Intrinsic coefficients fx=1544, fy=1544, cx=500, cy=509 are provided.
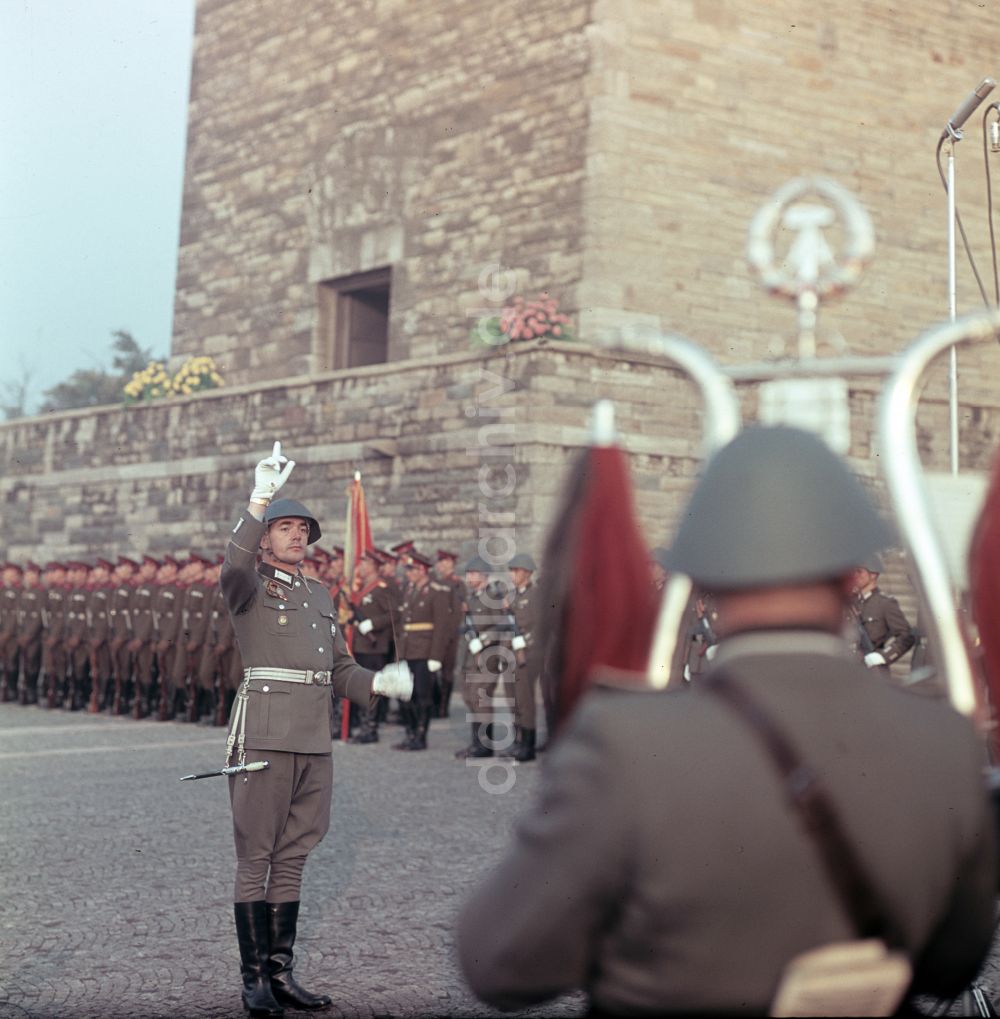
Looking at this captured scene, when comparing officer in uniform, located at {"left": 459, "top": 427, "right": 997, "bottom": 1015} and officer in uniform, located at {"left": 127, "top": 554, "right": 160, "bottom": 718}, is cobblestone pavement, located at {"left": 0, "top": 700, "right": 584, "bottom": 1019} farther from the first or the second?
officer in uniform, located at {"left": 127, "top": 554, "right": 160, "bottom": 718}

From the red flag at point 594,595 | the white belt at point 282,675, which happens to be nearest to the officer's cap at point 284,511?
the white belt at point 282,675

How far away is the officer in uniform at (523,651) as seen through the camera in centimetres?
1345

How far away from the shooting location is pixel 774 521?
1.92 m

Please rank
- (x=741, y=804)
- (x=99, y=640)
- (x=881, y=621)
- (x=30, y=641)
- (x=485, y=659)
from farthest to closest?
(x=30, y=641) < (x=99, y=640) < (x=485, y=659) < (x=881, y=621) < (x=741, y=804)

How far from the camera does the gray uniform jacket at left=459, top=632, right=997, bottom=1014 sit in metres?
1.83

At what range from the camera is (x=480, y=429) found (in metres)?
19.4

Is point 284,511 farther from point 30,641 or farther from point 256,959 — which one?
point 30,641

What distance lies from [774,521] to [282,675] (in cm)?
413

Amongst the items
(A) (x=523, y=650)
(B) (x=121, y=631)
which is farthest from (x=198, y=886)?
(B) (x=121, y=631)

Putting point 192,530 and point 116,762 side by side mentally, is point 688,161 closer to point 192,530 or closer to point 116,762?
point 192,530

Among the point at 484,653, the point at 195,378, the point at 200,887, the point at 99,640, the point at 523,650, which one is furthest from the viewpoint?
the point at 195,378

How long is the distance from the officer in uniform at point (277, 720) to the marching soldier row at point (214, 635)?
6.76 metres

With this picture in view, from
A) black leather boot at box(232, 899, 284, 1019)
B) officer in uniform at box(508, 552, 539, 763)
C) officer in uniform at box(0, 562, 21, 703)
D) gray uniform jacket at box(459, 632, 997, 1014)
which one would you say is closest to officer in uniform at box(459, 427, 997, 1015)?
gray uniform jacket at box(459, 632, 997, 1014)

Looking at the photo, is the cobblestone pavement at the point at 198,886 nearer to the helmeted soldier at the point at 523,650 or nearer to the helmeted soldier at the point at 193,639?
the helmeted soldier at the point at 523,650
